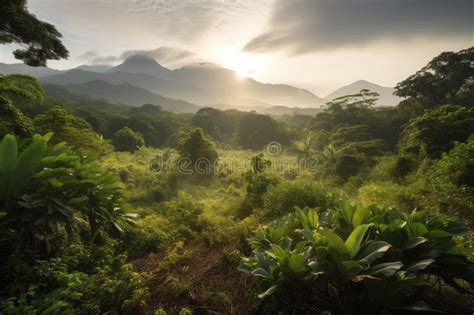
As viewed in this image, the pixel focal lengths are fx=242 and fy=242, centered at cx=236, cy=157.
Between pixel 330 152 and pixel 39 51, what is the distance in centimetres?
1528

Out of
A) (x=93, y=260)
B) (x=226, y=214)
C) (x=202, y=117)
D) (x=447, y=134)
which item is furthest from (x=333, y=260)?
(x=202, y=117)

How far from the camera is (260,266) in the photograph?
191 centimetres

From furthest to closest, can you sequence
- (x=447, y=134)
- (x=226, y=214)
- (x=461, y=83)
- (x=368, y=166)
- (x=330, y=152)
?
(x=461, y=83), (x=330, y=152), (x=368, y=166), (x=447, y=134), (x=226, y=214)

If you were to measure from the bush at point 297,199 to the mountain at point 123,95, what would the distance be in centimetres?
15602

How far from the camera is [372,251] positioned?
158 cm

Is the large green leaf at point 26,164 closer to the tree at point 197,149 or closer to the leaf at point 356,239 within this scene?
the leaf at point 356,239

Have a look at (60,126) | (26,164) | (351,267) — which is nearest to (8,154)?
(26,164)

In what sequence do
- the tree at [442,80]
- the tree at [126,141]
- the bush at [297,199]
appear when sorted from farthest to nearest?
the tree at [126,141] < the tree at [442,80] < the bush at [297,199]

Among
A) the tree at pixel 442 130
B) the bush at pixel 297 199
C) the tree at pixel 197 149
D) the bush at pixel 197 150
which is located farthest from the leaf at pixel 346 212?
the tree at pixel 197 149

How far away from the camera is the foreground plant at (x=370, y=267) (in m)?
1.51

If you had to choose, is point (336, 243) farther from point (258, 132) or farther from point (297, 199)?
point (258, 132)

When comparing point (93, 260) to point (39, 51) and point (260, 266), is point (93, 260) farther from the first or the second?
point (39, 51)

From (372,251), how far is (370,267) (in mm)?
103

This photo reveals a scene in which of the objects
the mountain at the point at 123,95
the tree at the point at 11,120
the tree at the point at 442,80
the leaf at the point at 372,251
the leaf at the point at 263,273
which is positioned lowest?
the leaf at the point at 263,273
